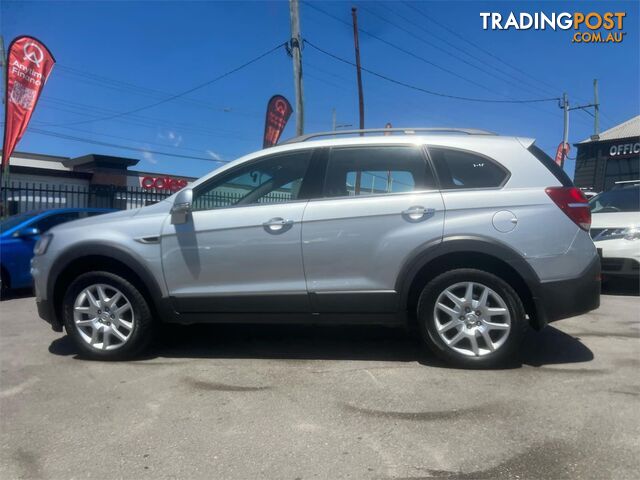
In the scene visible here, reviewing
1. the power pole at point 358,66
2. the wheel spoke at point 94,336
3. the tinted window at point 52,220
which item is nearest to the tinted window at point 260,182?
the wheel spoke at point 94,336

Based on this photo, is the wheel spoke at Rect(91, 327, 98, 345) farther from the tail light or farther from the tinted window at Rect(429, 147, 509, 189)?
the tail light

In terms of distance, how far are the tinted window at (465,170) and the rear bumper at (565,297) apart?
0.86 m

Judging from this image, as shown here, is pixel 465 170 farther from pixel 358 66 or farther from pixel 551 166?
pixel 358 66

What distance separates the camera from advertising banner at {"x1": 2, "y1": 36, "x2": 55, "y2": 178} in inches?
511

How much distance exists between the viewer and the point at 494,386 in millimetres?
3594

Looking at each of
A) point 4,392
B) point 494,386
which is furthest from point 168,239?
point 494,386

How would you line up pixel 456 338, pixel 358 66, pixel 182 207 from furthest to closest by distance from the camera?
pixel 358 66
pixel 182 207
pixel 456 338

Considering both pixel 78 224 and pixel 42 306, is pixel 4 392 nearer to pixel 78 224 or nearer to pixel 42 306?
pixel 42 306

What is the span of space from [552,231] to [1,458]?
373cm

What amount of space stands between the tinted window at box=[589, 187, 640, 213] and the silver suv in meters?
4.70

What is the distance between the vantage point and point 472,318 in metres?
3.85

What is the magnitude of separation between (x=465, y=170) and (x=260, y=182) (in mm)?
1665

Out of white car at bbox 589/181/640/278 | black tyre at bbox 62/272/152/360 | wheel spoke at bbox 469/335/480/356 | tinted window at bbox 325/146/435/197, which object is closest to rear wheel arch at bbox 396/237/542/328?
wheel spoke at bbox 469/335/480/356

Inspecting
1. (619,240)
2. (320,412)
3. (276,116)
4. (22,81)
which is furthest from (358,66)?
(320,412)
